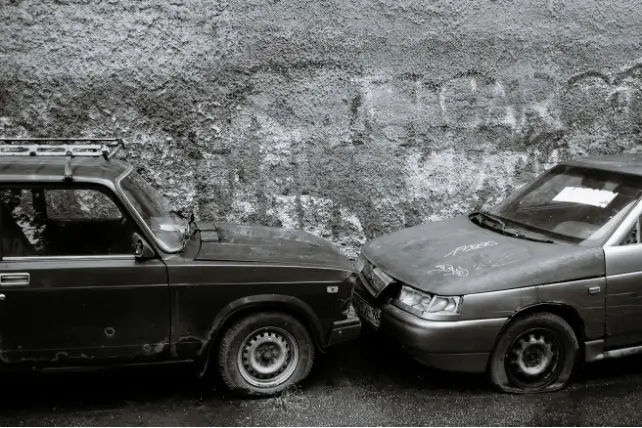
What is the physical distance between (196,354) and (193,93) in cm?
345

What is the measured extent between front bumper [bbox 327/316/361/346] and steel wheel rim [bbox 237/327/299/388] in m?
0.26

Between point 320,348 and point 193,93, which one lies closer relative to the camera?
point 320,348

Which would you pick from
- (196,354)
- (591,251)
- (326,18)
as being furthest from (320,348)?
(326,18)

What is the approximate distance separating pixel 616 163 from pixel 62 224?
4305 millimetres

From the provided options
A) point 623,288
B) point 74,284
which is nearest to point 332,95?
point 623,288

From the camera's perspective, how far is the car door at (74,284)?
4410mm

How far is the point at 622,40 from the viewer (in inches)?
320

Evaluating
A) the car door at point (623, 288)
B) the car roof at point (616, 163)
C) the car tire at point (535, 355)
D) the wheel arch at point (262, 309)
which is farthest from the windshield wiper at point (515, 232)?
the wheel arch at point (262, 309)

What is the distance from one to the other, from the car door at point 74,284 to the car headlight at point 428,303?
5.53 ft

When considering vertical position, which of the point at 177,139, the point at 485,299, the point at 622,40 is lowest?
the point at 485,299

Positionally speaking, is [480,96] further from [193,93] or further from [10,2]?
[10,2]

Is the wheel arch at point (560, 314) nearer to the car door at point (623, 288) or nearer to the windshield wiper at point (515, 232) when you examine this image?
the car door at point (623, 288)

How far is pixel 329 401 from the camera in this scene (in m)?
4.91

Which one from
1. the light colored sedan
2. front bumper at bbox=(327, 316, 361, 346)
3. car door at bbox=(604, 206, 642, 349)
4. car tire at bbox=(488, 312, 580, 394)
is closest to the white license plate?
the light colored sedan
